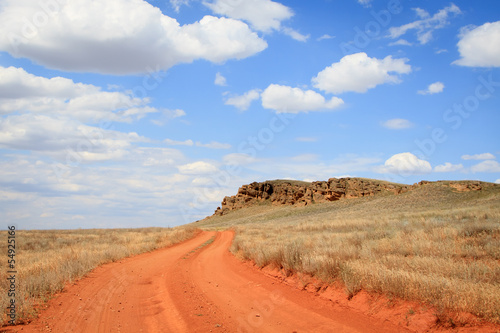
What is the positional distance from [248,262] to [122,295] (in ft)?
20.9

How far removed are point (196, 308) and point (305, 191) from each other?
270ft

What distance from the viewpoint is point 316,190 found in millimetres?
82312

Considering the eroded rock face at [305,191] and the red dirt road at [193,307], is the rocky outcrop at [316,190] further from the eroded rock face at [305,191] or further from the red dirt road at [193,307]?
the red dirt road at [193,307]

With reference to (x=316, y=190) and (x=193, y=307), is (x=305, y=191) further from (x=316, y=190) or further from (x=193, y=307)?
(x=193, y=307)

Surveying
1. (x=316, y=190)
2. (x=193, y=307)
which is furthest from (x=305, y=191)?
(x=193, y=307)

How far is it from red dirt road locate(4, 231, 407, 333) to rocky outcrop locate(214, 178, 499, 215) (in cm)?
5699

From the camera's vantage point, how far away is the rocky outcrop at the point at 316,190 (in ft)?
210

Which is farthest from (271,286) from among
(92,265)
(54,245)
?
(54,245)

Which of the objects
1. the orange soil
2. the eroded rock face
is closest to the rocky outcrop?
the eroded rock face

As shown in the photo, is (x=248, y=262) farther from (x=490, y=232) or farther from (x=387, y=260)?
(x=490, y=232)

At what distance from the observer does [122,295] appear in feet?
30.1

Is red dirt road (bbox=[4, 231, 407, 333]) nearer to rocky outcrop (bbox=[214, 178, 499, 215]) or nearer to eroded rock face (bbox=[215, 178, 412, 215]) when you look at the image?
rocky outcrop (bbox=[214, 178, 499, 215])

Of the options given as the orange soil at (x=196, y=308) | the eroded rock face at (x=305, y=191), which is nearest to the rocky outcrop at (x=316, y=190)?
the eroded rock face at (x=305, y=191)

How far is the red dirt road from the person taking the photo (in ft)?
21.2
